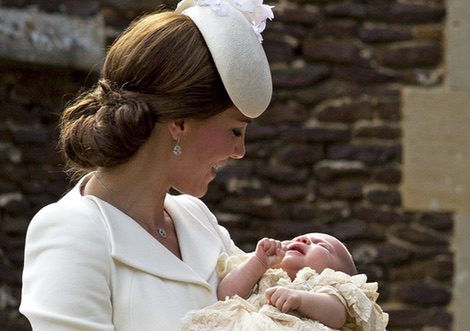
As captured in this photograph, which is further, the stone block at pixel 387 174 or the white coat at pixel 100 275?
the stone block at pixel 387 174

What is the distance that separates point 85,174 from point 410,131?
131 inches

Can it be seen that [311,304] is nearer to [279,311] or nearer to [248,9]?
[279,311]

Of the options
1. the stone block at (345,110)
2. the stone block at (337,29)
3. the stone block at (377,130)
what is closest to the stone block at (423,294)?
the stone block at (377,130)

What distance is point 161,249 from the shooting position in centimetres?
291

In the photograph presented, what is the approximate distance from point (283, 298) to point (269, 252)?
18cm

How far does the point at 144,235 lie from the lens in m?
2.90

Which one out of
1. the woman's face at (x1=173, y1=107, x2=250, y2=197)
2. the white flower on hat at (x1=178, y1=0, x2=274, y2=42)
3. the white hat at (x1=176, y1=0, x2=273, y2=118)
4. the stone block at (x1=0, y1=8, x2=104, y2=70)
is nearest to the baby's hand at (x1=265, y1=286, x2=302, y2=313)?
the woman's face at (x1=173, y1=107, x2=250, y2=197)

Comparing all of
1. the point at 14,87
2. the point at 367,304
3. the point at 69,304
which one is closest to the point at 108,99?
the point at 69,304

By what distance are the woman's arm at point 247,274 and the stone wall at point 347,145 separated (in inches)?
120

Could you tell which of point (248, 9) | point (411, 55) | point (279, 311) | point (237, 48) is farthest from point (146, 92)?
point (411, 55)

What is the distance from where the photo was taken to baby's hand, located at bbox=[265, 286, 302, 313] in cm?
287

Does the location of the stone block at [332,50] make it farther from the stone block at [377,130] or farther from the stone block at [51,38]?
the stone block at [51,38]

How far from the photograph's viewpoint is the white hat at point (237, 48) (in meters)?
2.89

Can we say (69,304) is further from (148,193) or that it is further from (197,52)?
(197,52)
